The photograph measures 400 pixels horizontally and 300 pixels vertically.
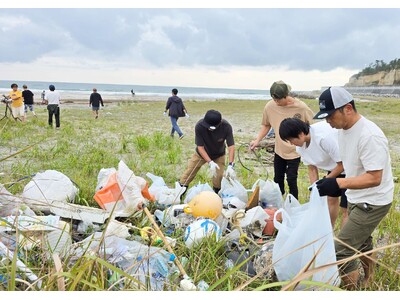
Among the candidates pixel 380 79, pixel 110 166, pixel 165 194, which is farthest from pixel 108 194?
pixel 380 79

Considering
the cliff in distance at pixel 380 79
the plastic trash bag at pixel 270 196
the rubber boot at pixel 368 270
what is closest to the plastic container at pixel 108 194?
the plastic trash bag at pixel 270 196

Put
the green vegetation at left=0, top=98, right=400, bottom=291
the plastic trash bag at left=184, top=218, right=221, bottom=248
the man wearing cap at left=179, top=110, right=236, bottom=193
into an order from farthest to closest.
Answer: the man wearing cap at left=179, top=110, right=236, bottom=193, the plastic trash bag at left=184, top=218, right=221, bottom=248, the green vegetation at left=0, top=98, right=400, bottom=291

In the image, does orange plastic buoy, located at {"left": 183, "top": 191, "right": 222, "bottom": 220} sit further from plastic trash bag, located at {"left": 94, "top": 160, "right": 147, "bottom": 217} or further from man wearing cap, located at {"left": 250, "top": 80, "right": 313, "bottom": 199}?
man wearing cap, located at {"left": 250, "top": 80, "right": 313, "bottom": 199}

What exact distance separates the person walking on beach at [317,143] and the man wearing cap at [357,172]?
464 millimetres

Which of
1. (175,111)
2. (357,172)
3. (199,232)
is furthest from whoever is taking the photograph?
(175,111)

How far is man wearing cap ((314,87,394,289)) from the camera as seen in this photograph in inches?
69.6

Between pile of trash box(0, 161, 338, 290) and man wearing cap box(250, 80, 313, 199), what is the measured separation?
42 centimetres

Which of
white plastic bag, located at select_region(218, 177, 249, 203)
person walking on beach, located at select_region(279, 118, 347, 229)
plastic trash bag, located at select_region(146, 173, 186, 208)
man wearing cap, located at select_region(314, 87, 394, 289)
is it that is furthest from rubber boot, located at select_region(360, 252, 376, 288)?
plastic trash bag, located at select_region(146, 173, 186, 208)

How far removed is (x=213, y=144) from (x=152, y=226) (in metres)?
1.38

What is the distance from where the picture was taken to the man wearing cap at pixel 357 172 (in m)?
1.77

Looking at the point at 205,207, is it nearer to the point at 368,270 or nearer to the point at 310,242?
the point at 310,242

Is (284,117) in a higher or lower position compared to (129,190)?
higher

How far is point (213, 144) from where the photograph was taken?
11.9 ft

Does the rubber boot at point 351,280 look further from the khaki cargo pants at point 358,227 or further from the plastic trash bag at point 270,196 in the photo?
the plastic trash bag at point 270,196
